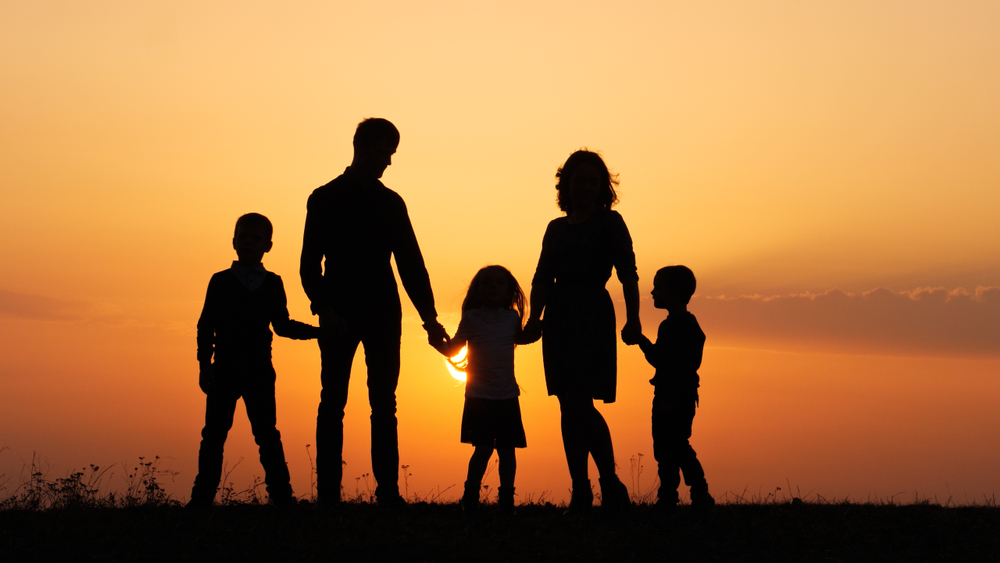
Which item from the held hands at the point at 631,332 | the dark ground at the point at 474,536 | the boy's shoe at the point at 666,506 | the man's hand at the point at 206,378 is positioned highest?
the held hands at the point at 631,332

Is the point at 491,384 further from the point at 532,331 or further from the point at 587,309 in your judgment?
the point at 587,309

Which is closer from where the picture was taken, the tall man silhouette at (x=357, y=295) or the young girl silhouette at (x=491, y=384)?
the tall man silhouette at (x=357, y=295)

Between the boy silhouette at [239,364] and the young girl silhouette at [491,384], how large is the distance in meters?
1.38

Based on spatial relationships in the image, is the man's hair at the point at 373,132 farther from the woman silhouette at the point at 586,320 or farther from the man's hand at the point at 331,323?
the woman silhouette at the point at 586,320

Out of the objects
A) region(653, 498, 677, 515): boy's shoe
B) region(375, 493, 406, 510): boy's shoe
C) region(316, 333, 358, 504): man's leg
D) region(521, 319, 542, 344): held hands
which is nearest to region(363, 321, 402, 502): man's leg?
region(375, 493, 406, 510): boy's shoe

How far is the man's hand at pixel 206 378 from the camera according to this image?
5902mm

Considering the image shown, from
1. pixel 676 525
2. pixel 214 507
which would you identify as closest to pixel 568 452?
pixel 676 525

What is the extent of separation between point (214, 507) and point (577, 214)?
359cm

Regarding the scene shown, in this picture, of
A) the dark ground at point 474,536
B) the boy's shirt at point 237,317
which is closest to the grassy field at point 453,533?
the dark ground at point 474,536

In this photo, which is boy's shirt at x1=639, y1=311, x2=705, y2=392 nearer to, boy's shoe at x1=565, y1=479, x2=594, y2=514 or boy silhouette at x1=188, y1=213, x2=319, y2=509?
boy's shoe at x1=565, y1=479, x2=594, y2=514

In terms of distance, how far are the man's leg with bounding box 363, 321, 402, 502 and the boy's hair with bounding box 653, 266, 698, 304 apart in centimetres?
217

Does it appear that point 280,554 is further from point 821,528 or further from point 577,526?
point 821,528

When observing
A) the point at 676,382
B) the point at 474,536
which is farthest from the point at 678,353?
the point at 474,536

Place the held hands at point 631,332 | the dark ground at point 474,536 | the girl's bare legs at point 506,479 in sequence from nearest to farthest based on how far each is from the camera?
the dark ground at point 474,536 < the held hands at point 631,332 < the girl's bare legs at point 506,479
